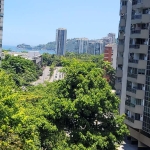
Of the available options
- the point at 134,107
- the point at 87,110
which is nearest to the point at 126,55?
the point at 134,107

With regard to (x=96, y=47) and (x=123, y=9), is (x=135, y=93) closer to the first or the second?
(x=123, y=9)

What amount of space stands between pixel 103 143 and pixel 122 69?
12.8 metres

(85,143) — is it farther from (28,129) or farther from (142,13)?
(142,13)

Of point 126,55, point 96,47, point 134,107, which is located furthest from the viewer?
point 96,47

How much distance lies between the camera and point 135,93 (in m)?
26.7

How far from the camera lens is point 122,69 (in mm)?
29766

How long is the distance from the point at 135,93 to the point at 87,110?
9.26 m

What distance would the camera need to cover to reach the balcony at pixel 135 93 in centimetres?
2602

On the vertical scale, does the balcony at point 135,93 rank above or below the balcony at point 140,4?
below

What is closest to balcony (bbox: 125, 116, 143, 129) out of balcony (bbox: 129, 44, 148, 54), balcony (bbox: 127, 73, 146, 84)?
balcony (bbox: 127, 73, 146, 84)

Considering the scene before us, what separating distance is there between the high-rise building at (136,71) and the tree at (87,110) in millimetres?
6608

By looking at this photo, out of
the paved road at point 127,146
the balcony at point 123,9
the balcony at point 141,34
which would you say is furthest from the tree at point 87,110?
the balcony at point 123,9

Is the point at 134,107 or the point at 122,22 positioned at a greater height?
the point at 122,22

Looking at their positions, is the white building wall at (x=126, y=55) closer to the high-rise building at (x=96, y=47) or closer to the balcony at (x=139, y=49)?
the balcony at (x=139, y=49)
